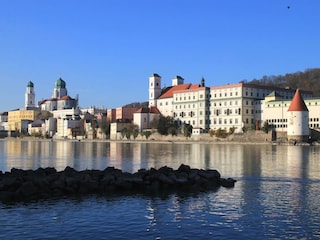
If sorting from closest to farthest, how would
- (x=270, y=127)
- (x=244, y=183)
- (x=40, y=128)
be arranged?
(x=244, y=183), (x=270, y=127), (x=40, y=128)

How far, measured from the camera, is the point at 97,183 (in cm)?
1530

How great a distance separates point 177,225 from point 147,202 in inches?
116

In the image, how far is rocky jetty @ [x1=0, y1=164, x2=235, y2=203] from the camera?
46.3 ft

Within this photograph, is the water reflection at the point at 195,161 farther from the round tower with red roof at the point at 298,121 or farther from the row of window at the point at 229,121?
the row of window at the point at 229,121

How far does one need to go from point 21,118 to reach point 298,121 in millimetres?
101118

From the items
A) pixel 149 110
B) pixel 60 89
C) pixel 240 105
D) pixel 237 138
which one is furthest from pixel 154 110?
pixel 60 89

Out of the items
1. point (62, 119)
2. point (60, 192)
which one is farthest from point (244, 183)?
point (62, 119)

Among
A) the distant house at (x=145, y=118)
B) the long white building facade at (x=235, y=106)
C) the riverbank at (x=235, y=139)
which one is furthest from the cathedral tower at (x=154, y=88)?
the riverbank at (x=235, y=139)

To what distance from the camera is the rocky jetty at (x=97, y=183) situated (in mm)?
14117

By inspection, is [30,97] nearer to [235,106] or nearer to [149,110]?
[149,110]

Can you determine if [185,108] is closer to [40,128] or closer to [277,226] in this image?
[40,128]

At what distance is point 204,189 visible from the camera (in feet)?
51.3

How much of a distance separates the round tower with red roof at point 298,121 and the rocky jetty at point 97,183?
48050mm

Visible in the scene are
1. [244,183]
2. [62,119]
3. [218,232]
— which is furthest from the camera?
[62,119]
